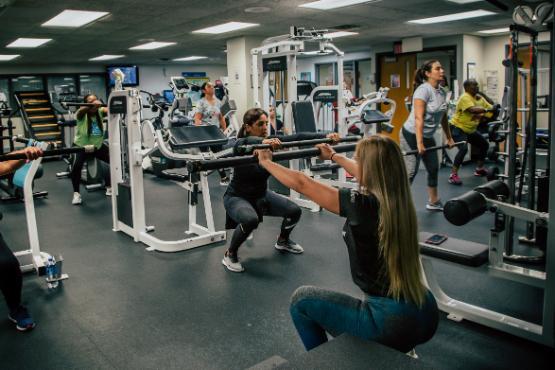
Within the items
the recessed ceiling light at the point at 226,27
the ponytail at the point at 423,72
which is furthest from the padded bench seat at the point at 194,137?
the recessed ceiling light at the point at 226,27

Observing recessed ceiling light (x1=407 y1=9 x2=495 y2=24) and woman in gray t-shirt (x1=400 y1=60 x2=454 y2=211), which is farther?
recessed ceiling light (x1=407 y1=9 x2=495 y2=24)

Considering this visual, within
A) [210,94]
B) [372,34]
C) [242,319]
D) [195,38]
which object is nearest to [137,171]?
[242,319]

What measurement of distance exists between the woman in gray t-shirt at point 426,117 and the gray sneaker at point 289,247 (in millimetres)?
1283

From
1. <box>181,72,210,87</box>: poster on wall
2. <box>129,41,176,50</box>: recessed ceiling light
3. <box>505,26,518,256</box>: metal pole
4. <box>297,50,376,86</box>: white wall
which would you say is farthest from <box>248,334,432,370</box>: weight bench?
<box>181,72,210,87</box>: poster on wall

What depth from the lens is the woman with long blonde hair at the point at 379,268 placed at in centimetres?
148

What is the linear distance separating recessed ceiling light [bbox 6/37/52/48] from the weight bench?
8451mm

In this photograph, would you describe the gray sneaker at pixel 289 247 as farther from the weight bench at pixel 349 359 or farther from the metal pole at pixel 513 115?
the weight bench at pixel 349 359

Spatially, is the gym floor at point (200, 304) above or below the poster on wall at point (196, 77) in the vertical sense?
below

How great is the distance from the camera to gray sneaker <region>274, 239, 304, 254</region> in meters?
3.76

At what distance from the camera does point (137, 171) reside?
4.08 m

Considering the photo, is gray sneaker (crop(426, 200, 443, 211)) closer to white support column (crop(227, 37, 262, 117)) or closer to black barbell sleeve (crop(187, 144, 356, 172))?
black barbell sleeve (crop(187, 144, 356, 172))

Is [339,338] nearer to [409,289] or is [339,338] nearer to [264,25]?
[409,289]

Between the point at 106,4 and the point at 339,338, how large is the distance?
528cm

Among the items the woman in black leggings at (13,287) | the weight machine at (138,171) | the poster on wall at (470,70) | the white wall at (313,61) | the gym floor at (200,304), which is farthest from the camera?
the white wall at (313,61)
